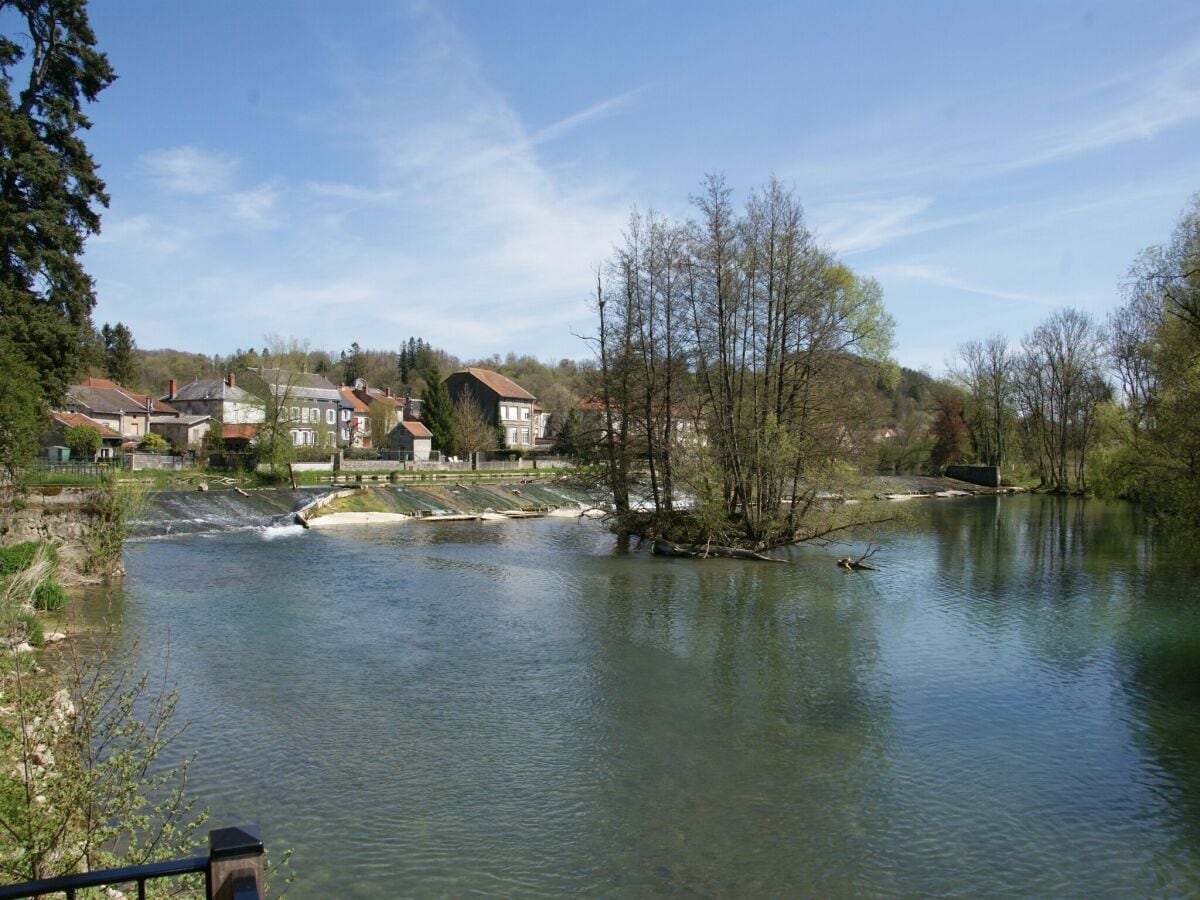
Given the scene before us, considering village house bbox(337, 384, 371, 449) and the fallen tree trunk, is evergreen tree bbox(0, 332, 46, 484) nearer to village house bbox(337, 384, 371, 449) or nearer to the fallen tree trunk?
the fallen tree trunk

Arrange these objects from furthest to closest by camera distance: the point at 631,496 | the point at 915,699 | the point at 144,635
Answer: the point at 631,496
the point at 144,635
the point at 915,699

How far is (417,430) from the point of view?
252 ft

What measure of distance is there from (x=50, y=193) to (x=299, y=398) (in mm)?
33253

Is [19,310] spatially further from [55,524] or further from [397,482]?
[397,482]

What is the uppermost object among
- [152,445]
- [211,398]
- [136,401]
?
[211,398]

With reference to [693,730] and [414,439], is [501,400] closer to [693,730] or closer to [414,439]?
[414,439]

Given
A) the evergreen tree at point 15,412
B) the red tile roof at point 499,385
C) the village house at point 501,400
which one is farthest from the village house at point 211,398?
the evergreen tree at point 15,412

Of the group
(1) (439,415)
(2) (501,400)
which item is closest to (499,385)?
(2) (501,400)

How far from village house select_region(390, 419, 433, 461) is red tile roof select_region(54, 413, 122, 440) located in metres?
24.9

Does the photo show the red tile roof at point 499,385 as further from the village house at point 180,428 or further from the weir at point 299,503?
the weir at point 299,503

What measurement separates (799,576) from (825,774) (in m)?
15.2

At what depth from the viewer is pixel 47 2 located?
23.4 metres

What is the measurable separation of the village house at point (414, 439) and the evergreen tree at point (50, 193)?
170 ft

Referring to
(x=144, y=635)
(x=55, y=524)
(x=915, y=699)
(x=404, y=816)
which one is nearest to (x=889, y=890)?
(x=404, y=816)
